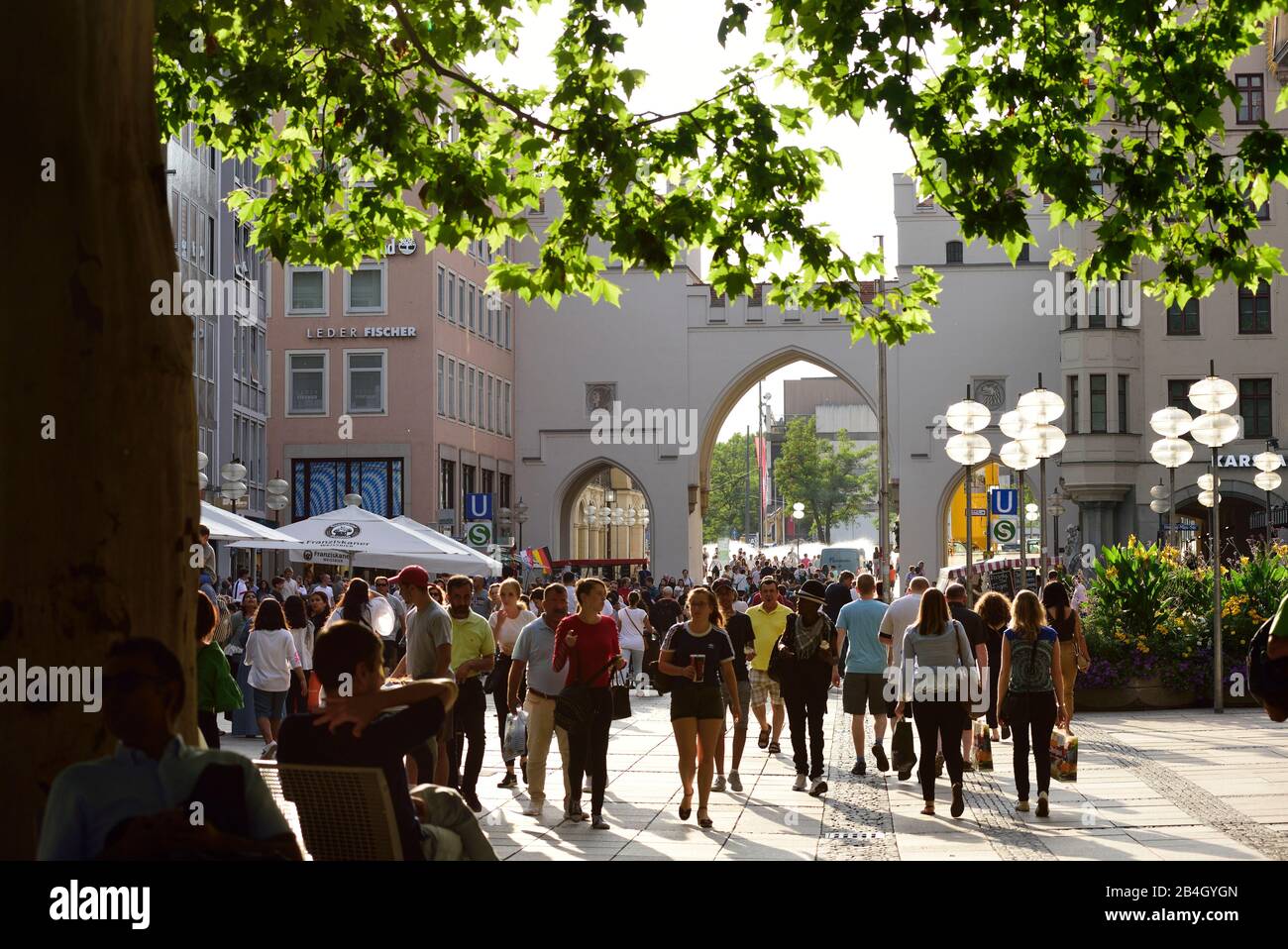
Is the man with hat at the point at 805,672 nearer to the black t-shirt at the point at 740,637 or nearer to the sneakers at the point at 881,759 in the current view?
the black t-shirt at the point at 740,637

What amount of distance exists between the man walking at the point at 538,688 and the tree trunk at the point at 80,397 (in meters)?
7.78

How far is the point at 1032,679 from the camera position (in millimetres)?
12922

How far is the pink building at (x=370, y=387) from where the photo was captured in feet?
187

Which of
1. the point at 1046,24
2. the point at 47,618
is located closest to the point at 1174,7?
the point at 1046,24

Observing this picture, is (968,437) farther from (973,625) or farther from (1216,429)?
(973,625)

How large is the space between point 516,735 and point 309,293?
4433 centimetres

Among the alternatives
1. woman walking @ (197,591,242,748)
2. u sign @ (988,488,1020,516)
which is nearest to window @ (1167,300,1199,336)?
u sign @ (988,488,1020,516)

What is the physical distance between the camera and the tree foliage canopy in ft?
35.8

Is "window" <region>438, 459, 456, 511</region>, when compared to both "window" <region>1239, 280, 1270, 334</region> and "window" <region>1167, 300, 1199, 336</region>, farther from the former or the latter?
"window" <region>1239, 280, 1270, 334</region>

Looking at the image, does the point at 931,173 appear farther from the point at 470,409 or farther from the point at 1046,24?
the point at 470,409

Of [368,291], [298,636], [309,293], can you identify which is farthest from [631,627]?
[309,293]

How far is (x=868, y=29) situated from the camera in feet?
35.5

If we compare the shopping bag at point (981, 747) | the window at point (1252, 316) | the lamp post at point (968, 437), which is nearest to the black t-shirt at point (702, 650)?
the shopping bag at point (981, 747)
